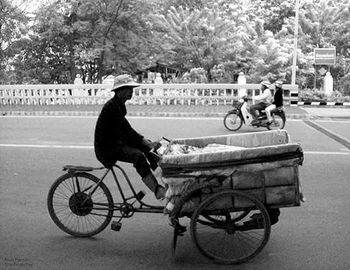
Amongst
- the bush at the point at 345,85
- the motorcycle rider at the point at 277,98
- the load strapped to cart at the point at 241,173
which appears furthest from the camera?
the bush at the point at 345,85

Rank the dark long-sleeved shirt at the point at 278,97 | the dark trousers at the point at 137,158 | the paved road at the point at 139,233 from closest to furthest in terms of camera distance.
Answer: the paved road at the point at 139,233
the dark trousers at the point at 137,158
the dark long-sleeved shirt at the point at 278,97

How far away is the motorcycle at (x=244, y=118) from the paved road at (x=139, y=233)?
3.88 metres

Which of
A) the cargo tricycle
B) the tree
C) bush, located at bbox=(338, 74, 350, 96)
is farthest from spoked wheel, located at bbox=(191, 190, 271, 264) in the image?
bush, located at bbox=(338, 74, 350, 96)

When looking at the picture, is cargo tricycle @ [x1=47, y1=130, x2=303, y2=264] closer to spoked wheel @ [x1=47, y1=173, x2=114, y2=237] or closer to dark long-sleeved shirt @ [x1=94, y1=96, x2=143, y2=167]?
spoked wheel @ [x1=47, y1=173, x2=114, y2=237]

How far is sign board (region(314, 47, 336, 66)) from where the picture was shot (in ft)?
69.3

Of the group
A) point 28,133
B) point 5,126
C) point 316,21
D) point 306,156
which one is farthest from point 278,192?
point 316,21

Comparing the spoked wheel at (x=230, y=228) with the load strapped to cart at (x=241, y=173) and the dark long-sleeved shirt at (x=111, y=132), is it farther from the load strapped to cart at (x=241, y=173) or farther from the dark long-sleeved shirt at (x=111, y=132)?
the dark long-sleeved shirt at (x=111, y=132)

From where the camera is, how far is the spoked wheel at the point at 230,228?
13.4ft

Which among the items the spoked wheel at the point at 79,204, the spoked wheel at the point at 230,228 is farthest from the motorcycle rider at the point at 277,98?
the spoked wheel at the point at 79,204

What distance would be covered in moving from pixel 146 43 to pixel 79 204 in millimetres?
20151

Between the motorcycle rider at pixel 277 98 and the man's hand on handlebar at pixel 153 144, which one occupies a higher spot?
the motorcycle rider at pixel 277 98

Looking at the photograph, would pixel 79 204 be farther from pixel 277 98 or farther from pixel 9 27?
pixel 9 27

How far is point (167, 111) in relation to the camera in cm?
1705

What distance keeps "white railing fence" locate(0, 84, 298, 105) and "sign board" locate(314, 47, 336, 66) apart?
3.44m
